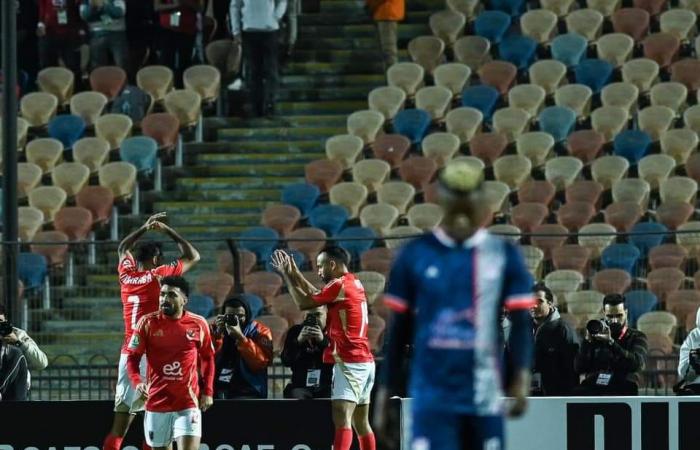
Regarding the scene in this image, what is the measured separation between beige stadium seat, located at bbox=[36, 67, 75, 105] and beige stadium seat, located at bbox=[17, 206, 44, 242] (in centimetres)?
279

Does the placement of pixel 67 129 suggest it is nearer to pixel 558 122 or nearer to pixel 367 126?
pixel 367 126

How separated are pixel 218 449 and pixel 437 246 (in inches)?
268

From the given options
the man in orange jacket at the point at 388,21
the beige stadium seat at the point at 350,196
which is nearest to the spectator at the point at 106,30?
the man in orange jacket at the point at 388,21

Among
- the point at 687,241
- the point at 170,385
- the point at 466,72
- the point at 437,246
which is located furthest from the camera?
the point at 466,72

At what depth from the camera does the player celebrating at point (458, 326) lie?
9070mm

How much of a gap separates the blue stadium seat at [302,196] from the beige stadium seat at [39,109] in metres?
3.41

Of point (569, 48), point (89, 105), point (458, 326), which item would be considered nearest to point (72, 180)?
point (89, 105)

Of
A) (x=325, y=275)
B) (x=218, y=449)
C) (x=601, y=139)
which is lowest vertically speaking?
(x=218, y=449)

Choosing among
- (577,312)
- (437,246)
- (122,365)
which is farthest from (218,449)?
(437,246)

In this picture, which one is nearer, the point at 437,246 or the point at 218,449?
the point at 437,246

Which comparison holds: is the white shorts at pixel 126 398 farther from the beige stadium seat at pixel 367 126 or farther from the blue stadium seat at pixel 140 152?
the beige stadium seat at pixel 367 126

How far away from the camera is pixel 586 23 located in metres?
23.5

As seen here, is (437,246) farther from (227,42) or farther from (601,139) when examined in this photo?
(227,42)

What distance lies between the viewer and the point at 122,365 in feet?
50.6
